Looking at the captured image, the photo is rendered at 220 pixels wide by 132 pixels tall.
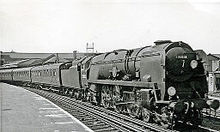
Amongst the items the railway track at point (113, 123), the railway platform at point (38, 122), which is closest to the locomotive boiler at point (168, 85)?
the railway track at point (113, 123)

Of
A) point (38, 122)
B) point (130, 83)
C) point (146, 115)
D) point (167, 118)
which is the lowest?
point (38, 122)

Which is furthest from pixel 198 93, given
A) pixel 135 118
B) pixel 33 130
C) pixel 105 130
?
pixel 33 130

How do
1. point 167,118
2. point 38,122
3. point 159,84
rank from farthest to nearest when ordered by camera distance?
point 38,122 < point 159,84 < point 167,118

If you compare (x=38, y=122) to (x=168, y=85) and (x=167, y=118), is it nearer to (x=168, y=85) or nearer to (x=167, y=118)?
(x=167, y=118)

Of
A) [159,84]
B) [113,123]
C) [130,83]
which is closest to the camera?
[159,84]

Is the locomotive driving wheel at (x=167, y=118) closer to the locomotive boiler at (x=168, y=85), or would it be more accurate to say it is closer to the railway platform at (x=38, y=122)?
the locomotive boiler at (x=168, y=85)

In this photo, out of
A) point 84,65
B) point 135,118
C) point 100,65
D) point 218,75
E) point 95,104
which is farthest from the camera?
point 218,75

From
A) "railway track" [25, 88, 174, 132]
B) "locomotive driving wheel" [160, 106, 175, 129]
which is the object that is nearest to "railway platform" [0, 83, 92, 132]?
"railway track" [25, 88, 174, 132]

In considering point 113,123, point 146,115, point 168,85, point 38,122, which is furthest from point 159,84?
point 38,122

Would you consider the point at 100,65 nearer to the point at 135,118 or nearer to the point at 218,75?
the point at 135,118

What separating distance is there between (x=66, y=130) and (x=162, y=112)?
4061 millimetres

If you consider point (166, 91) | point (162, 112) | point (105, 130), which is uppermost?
point (166, 91)

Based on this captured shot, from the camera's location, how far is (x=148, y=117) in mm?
12570

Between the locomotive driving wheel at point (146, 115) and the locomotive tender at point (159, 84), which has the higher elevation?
the locomotive tender at point (159, 84)
